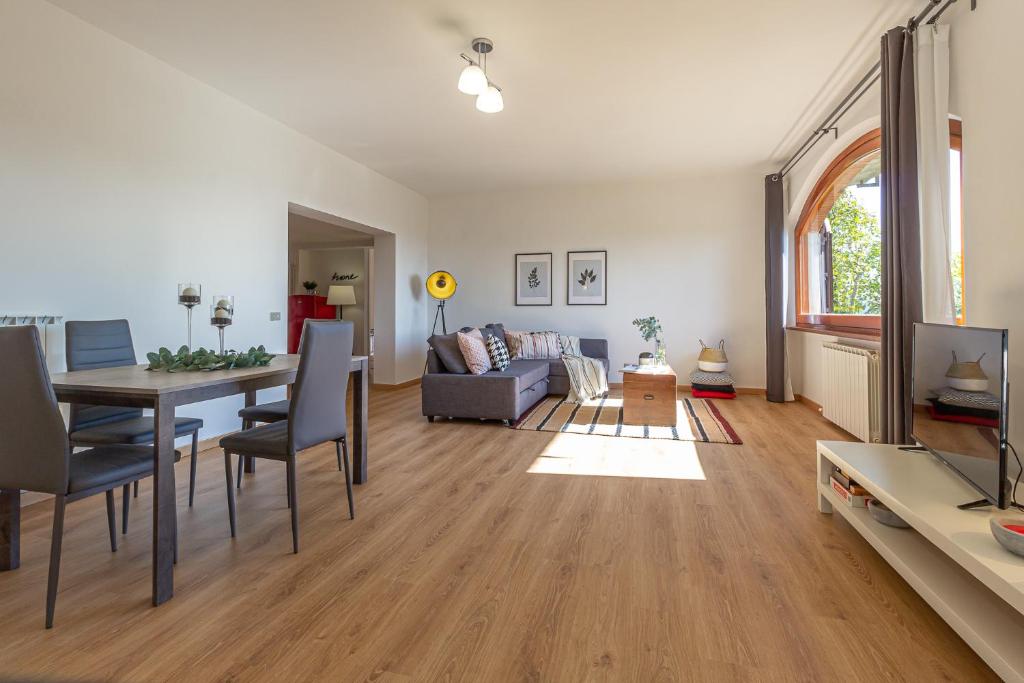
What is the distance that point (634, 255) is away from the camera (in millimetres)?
6508

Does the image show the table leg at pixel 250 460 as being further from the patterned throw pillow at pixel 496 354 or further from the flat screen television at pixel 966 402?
the flat screen television at pixel 966 402

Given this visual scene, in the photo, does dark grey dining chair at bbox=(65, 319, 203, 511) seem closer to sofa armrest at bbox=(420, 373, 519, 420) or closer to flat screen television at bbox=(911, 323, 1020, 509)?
sofa armrest at bbox=(420, 373, 519, 420)

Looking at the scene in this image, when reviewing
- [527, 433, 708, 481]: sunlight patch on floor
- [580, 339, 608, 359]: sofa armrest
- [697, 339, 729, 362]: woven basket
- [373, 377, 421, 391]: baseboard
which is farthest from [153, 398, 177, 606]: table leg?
[697, 339, 729, 362]: woven basket

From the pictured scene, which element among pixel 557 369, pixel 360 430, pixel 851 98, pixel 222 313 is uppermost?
pixel 851 98

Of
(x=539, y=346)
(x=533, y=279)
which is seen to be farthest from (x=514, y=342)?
(x=533, y=279)

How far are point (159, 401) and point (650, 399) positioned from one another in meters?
3.70

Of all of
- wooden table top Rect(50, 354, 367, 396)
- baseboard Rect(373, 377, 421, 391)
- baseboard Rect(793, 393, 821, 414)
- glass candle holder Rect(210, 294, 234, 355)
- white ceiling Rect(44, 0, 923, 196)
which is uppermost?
white ceiling Rect(44, 0, 923, 196)

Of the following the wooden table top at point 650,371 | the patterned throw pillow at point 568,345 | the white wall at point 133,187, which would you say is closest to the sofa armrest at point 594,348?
the patterned throw pillow at point 568,345

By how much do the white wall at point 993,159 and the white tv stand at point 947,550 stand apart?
0.55 metres

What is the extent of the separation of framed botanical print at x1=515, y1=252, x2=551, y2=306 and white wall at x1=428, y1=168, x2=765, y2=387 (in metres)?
0.09

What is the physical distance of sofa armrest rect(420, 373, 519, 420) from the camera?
435 centimetres

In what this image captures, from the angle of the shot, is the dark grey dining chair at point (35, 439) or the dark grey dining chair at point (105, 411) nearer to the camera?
the dark grey dining chair at point (35, 439)

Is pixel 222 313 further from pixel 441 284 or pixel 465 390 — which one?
pixel 441 284

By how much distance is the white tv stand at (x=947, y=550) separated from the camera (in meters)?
1.26
